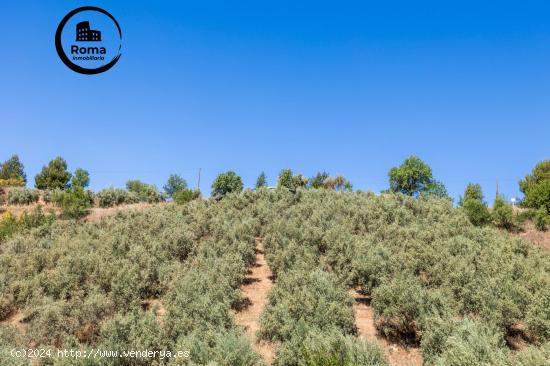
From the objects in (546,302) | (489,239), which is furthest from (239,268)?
(489,239)

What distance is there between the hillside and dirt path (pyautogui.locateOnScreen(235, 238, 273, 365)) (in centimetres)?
11

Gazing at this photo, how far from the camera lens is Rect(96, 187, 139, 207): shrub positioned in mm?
57219

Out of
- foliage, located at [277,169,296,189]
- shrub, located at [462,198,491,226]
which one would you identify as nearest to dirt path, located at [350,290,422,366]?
shrub, located at [462,198,491,226]

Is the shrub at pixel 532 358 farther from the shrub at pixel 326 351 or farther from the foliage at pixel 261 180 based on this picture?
the foliage at pixel 261 180

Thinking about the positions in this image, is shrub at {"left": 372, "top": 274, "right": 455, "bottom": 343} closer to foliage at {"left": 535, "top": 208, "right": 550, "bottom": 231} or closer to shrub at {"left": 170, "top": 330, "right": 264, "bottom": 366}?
shrub at {"left": 170, "top": 330, "right": 264, "bottom": 366}

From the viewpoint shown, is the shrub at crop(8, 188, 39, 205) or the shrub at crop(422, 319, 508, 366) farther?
the shrub at crop(8, 188, 39, 205)

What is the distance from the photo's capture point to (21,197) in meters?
57.8

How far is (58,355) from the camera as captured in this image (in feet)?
38.4

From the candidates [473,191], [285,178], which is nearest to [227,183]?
[285,178]

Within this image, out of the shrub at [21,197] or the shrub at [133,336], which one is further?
the shrub at [21,197]

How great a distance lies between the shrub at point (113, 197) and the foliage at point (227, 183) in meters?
15.1

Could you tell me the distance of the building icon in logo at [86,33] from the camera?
1922 centimetres

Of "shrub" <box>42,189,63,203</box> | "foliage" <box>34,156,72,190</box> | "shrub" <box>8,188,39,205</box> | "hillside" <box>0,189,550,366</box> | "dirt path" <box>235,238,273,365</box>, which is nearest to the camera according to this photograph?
"hillside" <box>0,189,550,366</box>

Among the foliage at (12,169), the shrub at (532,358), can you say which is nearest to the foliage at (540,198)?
the shrub at (532,358)
